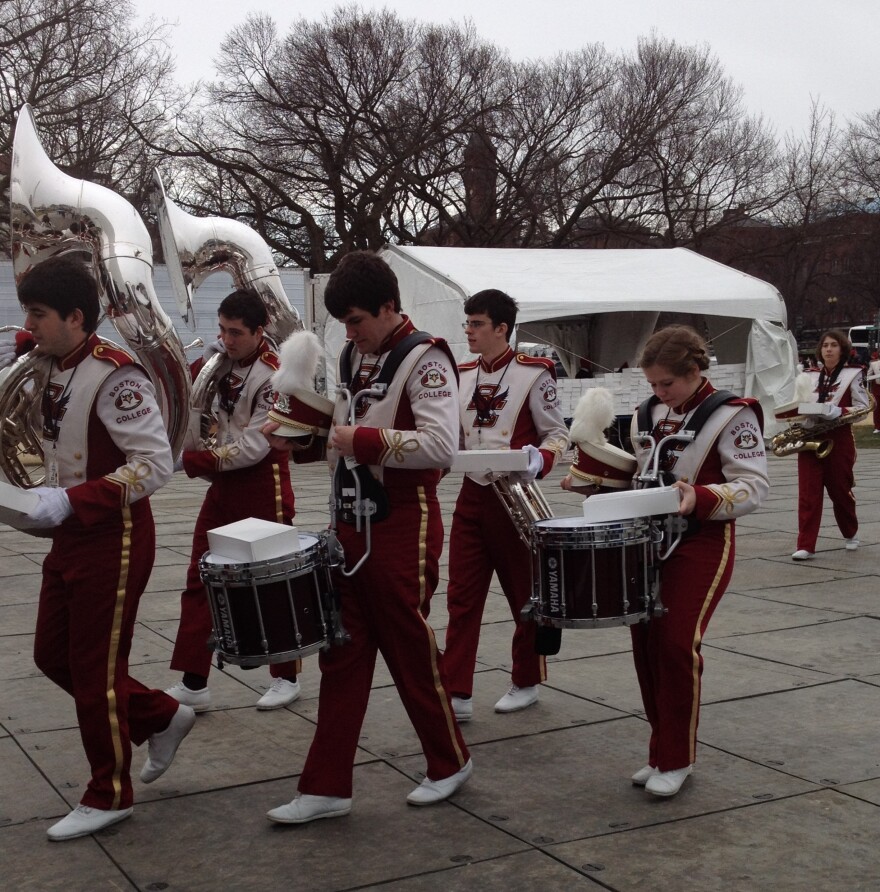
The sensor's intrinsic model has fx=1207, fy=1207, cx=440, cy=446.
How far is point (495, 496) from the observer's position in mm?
5188

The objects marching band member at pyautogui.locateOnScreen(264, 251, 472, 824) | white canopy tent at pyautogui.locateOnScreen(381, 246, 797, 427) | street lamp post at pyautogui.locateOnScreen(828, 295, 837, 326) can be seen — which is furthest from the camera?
street lamp post at pyautogui.locateOnScreen(828, 295, 837, 326)

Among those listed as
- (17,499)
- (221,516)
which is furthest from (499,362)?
(17,499)

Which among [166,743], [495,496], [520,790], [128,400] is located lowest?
[520,790]

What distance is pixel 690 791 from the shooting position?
424 centimetres

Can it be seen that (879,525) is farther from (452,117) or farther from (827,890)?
(452,117)

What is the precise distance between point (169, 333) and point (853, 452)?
6094 millimetres

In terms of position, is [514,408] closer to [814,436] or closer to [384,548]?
[384,548]

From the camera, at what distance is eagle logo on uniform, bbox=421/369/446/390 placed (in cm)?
401

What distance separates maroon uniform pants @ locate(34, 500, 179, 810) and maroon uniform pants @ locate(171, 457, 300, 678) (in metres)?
1.36

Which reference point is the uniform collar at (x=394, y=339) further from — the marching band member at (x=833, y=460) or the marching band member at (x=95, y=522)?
the marching band member at (x=833, y=460)

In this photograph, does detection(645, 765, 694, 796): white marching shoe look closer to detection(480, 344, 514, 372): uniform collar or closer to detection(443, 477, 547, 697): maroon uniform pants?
detection(443, 477, 547, 697): maroon uniform pants

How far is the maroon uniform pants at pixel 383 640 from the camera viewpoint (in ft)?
13.2

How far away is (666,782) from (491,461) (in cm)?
126

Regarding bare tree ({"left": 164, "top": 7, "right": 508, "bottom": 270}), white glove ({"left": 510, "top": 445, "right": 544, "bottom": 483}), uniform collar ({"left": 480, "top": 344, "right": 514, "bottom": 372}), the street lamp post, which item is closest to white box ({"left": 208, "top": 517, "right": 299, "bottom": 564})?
white glove ({"left": 510, "top": 445, "right": 544, "bottom": 483})
